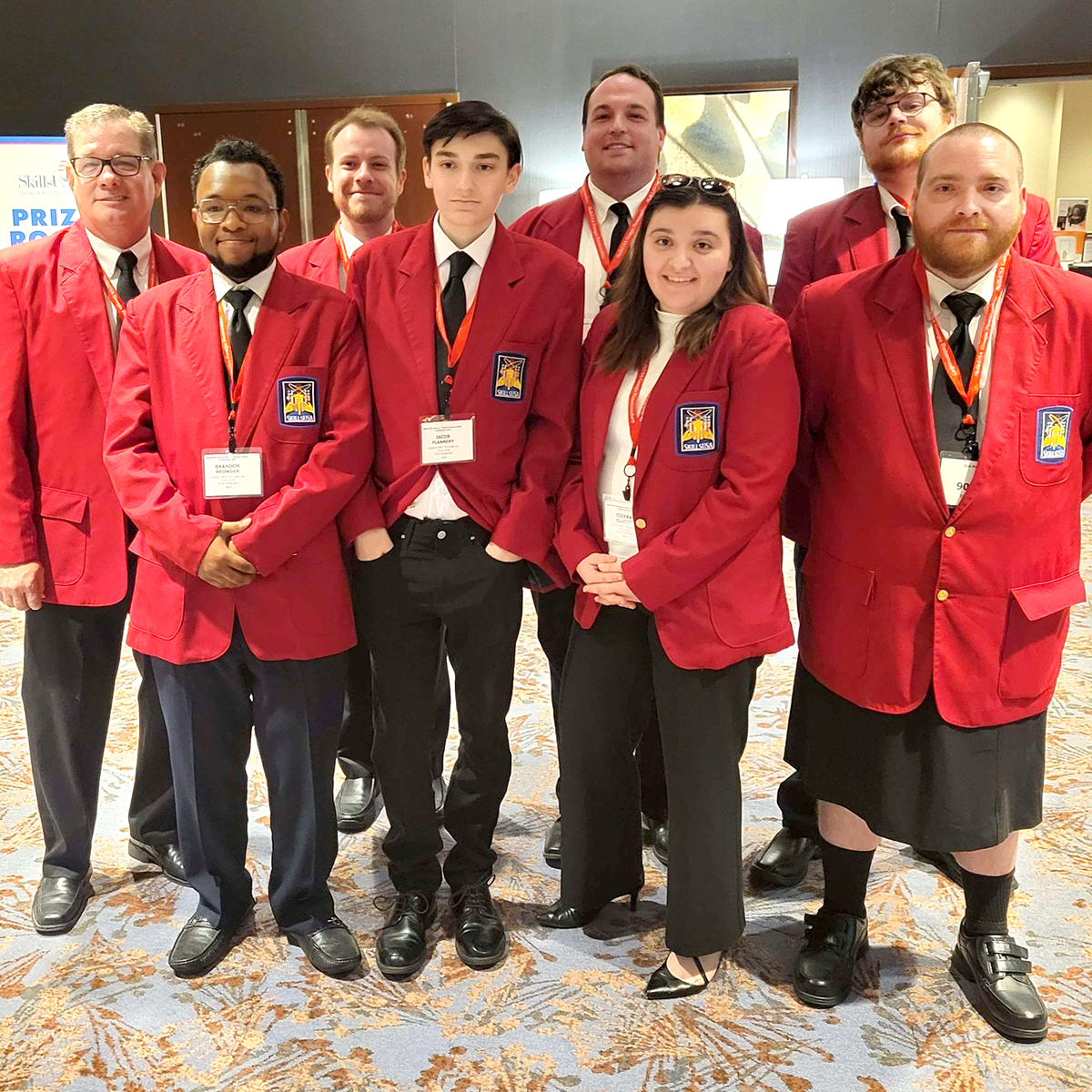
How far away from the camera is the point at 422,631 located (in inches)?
96.3

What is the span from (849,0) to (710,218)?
215 inches

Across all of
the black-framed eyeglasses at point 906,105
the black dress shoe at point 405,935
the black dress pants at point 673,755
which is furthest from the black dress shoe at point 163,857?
the black-framed eyeglasses at point 906,105

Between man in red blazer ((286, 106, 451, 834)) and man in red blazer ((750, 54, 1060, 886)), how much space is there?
48.3 inches

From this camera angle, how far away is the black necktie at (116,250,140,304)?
2496mm

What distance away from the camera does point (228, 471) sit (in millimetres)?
2213

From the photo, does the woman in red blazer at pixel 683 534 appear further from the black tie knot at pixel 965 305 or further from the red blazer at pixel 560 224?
the red blazer at pixel 560 224

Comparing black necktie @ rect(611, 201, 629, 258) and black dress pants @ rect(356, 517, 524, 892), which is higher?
black necktie @ rect(611, 201, 629, 258)

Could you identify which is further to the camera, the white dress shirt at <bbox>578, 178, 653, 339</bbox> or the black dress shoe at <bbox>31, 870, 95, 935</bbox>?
the white dress shirt at <bbox>578, 178, 653, 339</bbox>

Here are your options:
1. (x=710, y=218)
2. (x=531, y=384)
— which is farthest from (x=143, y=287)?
(x=710, y=218)

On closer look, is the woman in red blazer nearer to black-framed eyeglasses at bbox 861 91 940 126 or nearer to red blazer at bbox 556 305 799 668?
red blazer at bbox 556 305 799 668

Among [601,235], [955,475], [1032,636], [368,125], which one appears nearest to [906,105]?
[601,235]

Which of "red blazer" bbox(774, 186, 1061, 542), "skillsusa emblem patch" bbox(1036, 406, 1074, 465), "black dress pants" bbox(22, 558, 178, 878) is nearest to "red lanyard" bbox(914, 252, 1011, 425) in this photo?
"skillsusa emblem patch" bbox(1036, 406, 1074, 465)

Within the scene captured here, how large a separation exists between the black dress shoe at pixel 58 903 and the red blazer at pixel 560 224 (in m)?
2.14

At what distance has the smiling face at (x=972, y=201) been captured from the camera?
1984 millimetres
